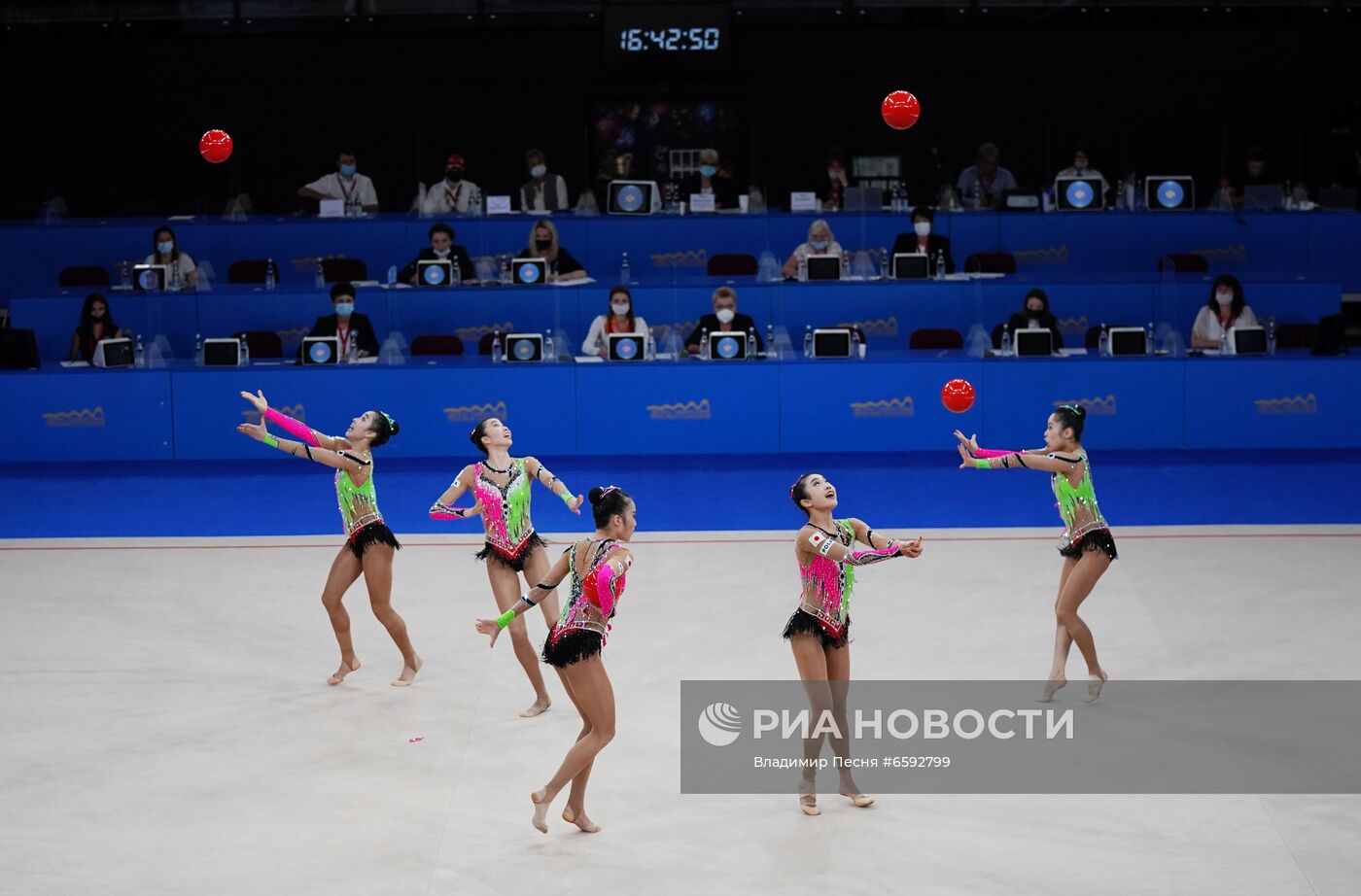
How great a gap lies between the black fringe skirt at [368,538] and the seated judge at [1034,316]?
337 inches

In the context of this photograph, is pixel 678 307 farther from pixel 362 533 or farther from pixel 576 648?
pixel 576 648

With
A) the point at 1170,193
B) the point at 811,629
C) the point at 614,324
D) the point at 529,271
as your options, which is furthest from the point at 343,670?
the point at 1170,193

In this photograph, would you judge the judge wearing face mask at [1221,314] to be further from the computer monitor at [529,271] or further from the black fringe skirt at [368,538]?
the black fringe skirt at [368,538]

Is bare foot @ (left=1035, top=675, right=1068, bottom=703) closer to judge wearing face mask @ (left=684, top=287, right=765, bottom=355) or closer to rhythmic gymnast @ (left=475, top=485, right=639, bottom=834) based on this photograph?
rhythmic gymnast @ (left=475, top=485, right=639, bottom=834)

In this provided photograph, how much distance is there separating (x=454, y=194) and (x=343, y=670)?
10093mm

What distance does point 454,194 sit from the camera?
19125 mm

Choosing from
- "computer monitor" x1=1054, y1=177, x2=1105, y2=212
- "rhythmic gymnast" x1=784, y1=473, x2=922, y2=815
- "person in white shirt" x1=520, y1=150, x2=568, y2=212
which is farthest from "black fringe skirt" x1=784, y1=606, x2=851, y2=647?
"person in white shirt" x1=520, y1=150, x2=568, y2=212

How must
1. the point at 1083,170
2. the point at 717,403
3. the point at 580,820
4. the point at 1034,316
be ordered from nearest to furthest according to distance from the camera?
1. the point at 580,820
2. the point at 1034,316
3. the point at 717,403
4. the point at 1083,170

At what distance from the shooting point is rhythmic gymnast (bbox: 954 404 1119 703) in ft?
30.3

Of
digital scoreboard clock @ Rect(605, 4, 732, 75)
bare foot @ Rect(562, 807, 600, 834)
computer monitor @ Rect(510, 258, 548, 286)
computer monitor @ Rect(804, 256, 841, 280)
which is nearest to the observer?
bare foot @ Rect(562, 807, 600, 834)

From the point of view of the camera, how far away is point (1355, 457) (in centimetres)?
1625

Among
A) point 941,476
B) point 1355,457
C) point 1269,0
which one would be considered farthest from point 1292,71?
point 941,476

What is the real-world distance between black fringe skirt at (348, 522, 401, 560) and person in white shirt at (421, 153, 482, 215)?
32.0ft

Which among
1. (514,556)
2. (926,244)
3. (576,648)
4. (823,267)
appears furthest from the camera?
(926,244)
